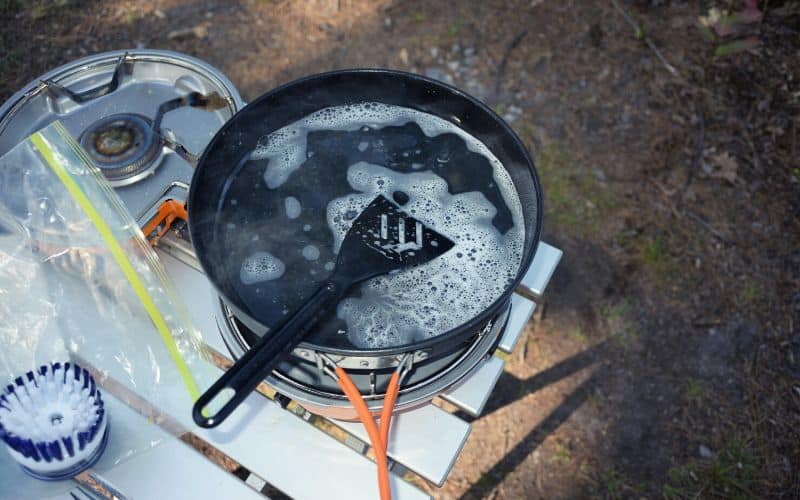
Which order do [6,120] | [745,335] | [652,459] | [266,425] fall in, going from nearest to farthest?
[266,425], [6,120], [652,459], [745,335]

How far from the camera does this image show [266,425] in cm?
119

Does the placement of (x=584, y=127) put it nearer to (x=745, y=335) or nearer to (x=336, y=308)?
(x=745, y=335)

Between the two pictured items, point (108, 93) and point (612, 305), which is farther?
point (612, 305)

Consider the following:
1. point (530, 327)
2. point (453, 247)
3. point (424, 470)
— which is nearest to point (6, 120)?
point (453, 247)

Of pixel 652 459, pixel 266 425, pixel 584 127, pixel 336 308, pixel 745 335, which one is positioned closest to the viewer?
pixel 336 308

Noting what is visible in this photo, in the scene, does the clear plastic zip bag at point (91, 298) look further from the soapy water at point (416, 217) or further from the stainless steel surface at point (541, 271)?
the stainless steel surface at point (541, 271)

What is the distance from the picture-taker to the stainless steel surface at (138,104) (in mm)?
1277

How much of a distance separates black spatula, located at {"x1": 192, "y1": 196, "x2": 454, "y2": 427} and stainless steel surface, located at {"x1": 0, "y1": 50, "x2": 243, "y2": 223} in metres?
0.42

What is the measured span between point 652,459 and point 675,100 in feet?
4.49

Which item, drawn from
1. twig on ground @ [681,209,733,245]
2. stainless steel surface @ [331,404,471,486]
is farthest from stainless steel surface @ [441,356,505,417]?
twig on ground @ [681,209,733,245]

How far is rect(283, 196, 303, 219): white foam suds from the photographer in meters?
1.15

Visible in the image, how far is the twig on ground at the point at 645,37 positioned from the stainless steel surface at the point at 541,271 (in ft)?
5.08

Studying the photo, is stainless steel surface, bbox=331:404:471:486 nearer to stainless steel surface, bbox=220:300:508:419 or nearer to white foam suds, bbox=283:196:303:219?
stainless steel surface, bbox=220:300:508:419

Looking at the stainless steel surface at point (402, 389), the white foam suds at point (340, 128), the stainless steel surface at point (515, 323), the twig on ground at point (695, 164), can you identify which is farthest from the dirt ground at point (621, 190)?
the white foam suds at point (340, 128)
